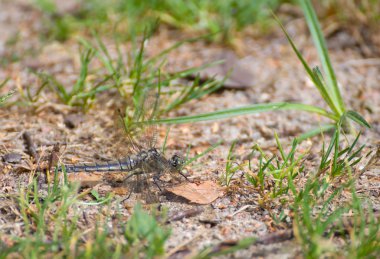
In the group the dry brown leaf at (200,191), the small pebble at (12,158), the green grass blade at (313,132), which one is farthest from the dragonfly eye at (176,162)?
the small pebble at (12,158)

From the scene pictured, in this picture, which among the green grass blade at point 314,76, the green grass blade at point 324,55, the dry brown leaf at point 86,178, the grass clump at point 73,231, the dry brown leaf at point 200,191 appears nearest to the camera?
the grass clump at point 73,231

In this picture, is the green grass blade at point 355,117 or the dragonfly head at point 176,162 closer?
the dragonfly head at point 176,162

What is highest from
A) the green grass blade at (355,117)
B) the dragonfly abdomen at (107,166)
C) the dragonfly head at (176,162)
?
the green grass blade at (355,117)

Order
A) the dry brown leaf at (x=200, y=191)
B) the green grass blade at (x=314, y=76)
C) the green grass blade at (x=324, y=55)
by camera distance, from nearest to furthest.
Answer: the dry brown leaf at (x=200, y=191), the green grass blade at (x=314, y=76), the green grass blade at (x=324, y=55)

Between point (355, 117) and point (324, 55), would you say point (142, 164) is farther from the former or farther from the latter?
point (324, 55)

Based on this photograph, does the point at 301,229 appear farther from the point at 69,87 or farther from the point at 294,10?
the point at 294,10

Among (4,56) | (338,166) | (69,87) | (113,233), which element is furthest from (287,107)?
(4,56)

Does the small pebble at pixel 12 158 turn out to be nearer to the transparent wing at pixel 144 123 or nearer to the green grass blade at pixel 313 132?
the transparent wing at pixel 144 123

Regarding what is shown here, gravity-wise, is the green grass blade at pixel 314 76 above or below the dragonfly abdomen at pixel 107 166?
above
